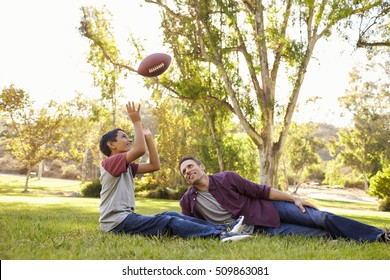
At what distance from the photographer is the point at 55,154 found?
2866 centimetres

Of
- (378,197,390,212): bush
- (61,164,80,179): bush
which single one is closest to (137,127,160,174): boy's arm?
(378,197,390,212): bush

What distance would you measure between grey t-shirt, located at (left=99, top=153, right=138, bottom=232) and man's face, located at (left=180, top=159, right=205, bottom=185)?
0.70 metres

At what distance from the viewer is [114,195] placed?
4.81m

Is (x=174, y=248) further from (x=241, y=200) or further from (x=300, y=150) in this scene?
(x=300, y=150)

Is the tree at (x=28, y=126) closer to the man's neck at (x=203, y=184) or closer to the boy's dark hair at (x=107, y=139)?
the boy's dark hair at (x=107, y=139)

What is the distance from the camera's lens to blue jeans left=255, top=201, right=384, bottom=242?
4.64 metres

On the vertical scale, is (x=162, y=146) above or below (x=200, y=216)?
above

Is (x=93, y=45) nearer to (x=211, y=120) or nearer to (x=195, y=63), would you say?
(x=195, y=63)

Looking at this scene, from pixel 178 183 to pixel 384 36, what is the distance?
17.4 metres

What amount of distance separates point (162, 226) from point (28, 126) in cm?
2589

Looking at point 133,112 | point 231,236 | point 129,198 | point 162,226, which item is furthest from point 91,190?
point 231,236

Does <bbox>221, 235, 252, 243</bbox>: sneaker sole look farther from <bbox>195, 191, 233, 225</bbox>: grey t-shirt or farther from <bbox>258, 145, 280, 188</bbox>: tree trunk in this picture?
<bbox>258, 145, 280, 188</bbox>: tree trunk
